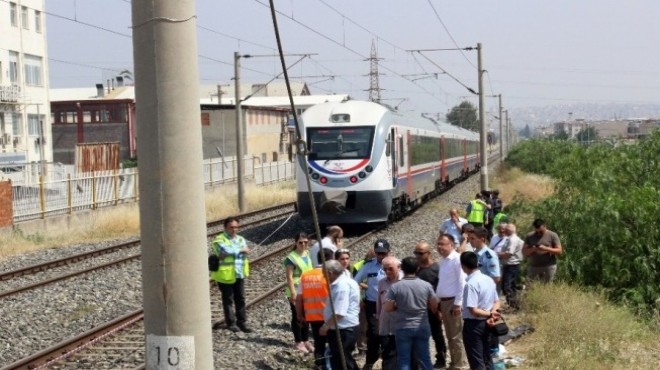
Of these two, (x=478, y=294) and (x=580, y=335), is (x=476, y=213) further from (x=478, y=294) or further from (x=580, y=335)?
(x=478, y=294)

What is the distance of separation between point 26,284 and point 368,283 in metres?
9.42

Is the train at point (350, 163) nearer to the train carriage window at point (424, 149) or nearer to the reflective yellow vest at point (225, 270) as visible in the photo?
the train carriage window at point (424, 149)

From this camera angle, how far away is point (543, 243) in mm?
13945

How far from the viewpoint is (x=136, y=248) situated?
24.5 meters

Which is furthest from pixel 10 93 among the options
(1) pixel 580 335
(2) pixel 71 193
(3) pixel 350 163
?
(1) pixel 580 335

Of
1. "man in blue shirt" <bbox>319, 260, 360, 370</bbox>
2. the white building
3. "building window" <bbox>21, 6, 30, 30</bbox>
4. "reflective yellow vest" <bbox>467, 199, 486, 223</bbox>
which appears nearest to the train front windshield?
"reflective yellow vest" <bbox>467, 199, 486, 223</bbox>

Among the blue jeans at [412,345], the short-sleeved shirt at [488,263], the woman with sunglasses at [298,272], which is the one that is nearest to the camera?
the blue jeans at [412,345]

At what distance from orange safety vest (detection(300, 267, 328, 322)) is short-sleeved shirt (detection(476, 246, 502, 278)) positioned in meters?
2.08

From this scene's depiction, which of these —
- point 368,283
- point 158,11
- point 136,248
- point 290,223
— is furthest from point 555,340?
point 290,223

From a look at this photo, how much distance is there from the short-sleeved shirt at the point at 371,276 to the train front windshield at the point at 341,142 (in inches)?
528

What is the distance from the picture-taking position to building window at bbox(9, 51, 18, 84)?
187ft

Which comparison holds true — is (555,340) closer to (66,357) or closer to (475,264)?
(475,264)

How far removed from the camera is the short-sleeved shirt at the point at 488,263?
37.0 ft

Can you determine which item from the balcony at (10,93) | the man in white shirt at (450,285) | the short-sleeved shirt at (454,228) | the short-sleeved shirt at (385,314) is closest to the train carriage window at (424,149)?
the short-sleeved shirt at (454,228)
